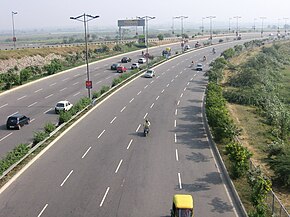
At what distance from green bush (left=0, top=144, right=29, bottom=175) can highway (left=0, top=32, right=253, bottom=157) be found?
8.36 feet

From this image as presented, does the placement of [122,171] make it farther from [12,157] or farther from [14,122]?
[14,122]

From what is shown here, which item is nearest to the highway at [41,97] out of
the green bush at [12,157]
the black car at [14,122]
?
the black car at [14,122]

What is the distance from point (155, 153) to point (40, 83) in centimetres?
3611

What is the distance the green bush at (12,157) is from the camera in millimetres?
24092

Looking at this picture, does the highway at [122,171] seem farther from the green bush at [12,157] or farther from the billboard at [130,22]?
the billboard at [130,22]

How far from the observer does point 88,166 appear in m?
25.8

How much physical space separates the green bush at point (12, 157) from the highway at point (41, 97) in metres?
2.55

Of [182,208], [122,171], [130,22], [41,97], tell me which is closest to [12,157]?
[122,171]

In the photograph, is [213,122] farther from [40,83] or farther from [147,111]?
[40,83]

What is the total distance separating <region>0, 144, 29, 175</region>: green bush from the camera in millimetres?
24092

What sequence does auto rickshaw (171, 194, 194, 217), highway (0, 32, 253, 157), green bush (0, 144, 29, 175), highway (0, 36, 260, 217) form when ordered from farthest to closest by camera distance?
1. highway (0, 32, 253, 157)
2. green bush (0, 144, 29, 175)
3. highway (0, 36, 260, 217)
4. auto rickshaw (171, 194, 194, 217)

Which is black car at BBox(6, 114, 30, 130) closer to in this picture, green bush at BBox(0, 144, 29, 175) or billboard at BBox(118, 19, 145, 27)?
green bush at BBox(0, 144, 29, 175)

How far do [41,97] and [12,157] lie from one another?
81.7 ft

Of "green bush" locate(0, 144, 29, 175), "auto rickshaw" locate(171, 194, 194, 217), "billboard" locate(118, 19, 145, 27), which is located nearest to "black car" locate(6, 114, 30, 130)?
"green bush" locate(0, 144, 29, 175)
